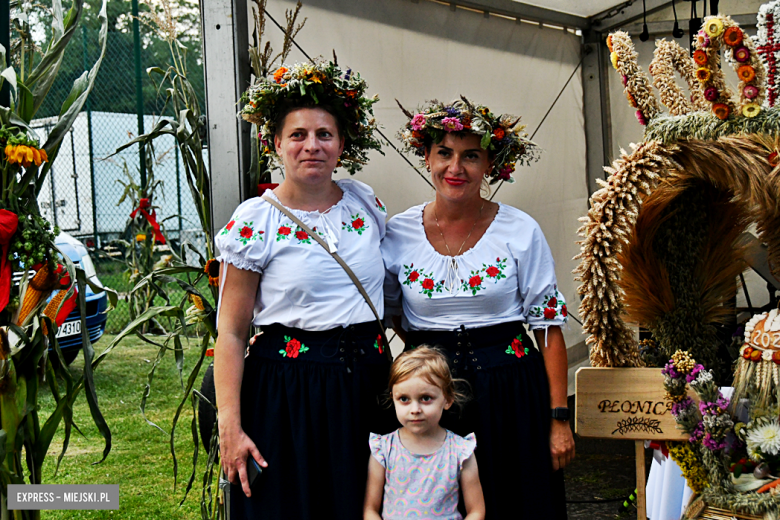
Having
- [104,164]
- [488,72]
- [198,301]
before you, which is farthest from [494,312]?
[104,164]

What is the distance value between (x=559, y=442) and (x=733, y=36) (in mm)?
1119

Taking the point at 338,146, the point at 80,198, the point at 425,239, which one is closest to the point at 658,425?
the point at 425,239

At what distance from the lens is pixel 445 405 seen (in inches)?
76.1

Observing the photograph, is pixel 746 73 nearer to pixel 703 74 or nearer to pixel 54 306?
pixel 703 74

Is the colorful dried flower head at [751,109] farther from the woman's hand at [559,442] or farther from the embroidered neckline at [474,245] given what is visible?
the woman's hand at [559,442]

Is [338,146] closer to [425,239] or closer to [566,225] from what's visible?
[425,239]

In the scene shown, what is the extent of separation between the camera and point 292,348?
1.99 metres

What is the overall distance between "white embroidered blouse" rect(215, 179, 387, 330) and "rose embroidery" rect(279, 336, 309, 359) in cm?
5

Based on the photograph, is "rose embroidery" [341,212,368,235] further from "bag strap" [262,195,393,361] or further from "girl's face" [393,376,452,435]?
"girl's face" [393,376,452,435]

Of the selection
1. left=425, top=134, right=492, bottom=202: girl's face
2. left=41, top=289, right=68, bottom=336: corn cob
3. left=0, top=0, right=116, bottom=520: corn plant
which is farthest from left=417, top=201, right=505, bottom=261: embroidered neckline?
left=41, top=289, right=68, bottom=336: corn cob

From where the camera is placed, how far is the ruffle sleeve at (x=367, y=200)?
2.18 metres

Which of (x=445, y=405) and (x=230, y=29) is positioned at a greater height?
(x=230, y=29)

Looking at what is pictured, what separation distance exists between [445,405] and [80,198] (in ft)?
26.1

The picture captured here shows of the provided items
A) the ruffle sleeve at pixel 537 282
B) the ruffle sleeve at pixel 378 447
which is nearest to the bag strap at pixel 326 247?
the ruffle sleeve at pixel 378 447
